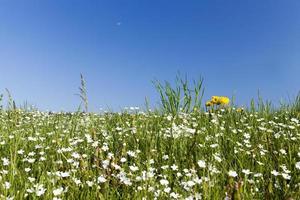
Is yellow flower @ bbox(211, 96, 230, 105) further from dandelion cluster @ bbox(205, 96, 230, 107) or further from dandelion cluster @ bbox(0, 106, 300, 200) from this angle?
dandelion cluster @ bbox(0, 106, 300, 200)

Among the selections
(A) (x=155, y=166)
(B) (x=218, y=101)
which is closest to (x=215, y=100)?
(B) (x=218, y=101)

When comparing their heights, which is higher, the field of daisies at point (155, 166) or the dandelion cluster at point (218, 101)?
the dandelion cluster at point (218, 101)

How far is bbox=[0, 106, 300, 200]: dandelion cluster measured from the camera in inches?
139

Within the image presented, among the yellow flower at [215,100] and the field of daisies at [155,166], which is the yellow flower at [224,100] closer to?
the yellow flower at [215,100]

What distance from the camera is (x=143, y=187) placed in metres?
3.46

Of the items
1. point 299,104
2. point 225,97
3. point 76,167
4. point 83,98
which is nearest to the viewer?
point 76,167

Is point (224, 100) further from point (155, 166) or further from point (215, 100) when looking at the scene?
point (155, 166)

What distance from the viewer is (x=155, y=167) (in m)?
4.82

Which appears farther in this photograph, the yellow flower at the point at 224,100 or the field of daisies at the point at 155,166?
the yellow flower at the point at 224,100

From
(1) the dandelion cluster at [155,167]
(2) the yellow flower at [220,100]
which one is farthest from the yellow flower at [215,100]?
(1) the dandelion cluster at [155,167]

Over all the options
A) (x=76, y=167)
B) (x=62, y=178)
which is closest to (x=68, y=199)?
(x=62, y=178)

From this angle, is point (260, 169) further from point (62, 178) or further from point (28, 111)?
point (28, 111)

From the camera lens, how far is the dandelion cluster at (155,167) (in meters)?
3.54

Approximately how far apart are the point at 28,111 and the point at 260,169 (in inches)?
352
